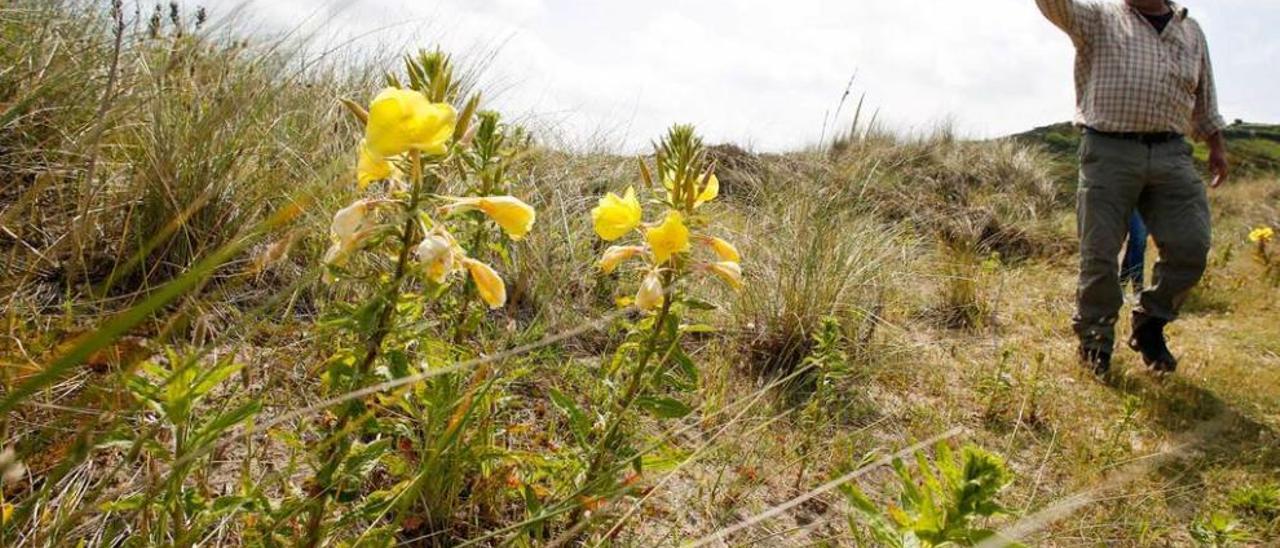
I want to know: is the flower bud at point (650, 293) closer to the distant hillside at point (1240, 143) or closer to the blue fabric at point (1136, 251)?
the blue fabric at point (1136, 251)

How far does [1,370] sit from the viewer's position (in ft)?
4.37

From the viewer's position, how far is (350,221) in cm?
102

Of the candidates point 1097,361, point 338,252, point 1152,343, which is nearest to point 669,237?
point 338,252

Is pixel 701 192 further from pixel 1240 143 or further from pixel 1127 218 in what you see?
pixel 1240 143

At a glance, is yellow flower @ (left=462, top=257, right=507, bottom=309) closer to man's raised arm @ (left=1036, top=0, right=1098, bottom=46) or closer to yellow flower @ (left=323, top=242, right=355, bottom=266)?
yellow flower @ (left=323, top=242, right=355, bottom=266)

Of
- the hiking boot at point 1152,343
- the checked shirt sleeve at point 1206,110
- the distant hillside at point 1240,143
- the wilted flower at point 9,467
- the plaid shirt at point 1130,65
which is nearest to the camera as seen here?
the wilted flower at point 9,467

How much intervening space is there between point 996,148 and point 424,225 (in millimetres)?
9789

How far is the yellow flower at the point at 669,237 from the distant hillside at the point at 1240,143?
35.5ft

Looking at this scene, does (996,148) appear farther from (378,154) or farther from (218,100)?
(378,154)

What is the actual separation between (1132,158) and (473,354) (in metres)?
3.29

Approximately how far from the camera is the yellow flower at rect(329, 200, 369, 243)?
1.01 meters

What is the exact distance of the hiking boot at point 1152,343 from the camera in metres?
3.49

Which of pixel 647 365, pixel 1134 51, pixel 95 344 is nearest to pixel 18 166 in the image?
pixel 647 365

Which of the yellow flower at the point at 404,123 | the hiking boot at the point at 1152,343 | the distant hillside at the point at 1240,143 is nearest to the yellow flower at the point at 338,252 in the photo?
the yellow flower at the point at 404,123
